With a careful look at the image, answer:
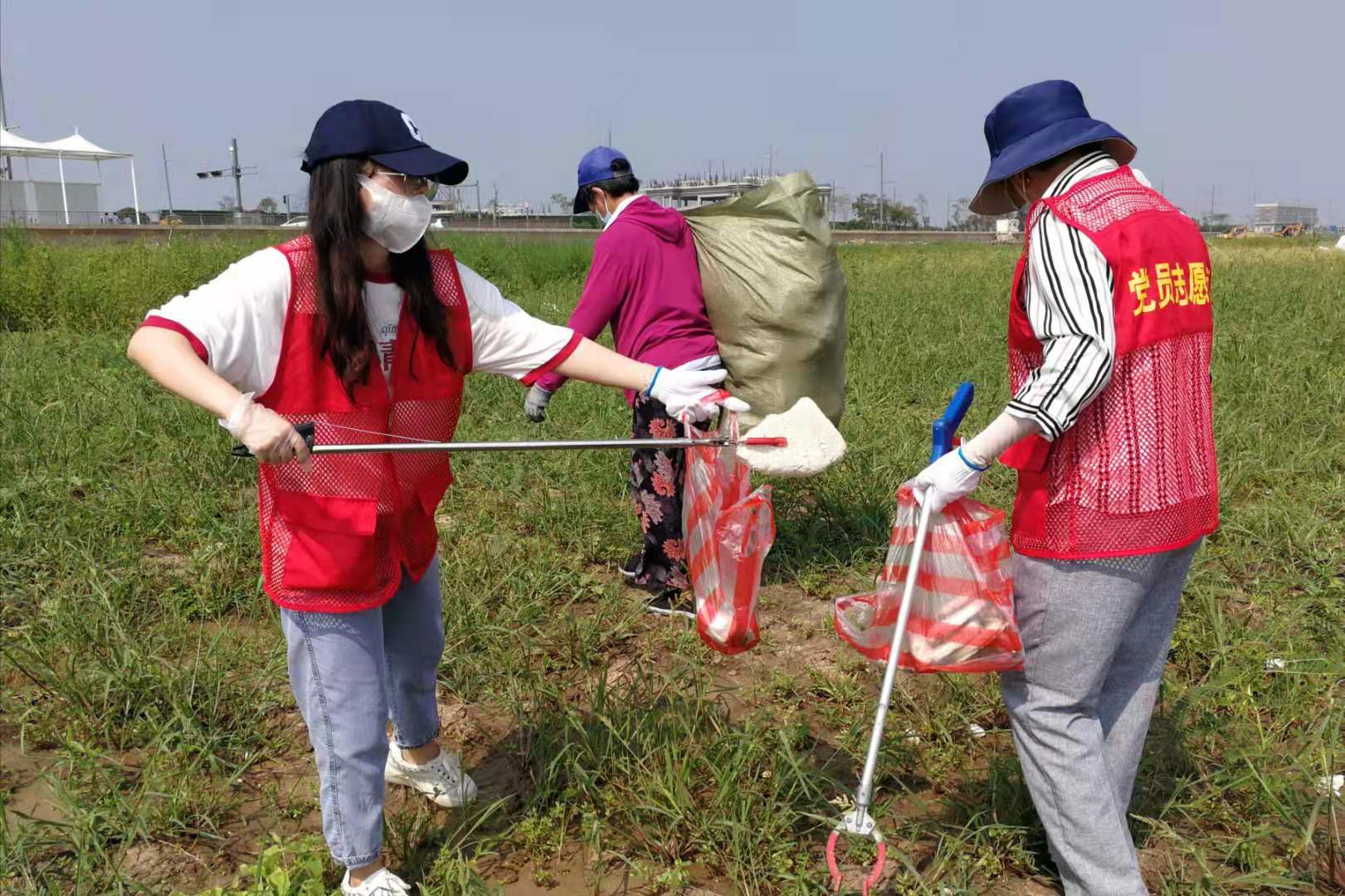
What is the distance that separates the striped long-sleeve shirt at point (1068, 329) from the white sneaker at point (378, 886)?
4.81 ft

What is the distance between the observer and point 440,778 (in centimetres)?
228

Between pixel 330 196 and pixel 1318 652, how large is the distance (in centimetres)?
285

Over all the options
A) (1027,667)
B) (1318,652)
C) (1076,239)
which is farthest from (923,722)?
(1076,239)

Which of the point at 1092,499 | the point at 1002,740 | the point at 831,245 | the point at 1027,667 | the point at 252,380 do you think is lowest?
the point at 1002,740

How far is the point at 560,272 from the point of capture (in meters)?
12.2

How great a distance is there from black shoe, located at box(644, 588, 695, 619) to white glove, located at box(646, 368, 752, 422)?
1298 mm

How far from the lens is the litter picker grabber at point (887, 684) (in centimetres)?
163

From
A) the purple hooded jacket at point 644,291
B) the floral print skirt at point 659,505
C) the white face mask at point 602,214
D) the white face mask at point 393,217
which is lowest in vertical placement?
the floral print skirt at point 659,505

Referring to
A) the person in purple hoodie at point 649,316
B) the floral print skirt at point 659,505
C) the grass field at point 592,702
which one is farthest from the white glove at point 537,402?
the grass field at point 592,702

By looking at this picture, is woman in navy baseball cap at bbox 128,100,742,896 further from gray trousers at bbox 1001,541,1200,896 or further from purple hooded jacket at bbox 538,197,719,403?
purple hooded jacket at bbox 538,197,719,403

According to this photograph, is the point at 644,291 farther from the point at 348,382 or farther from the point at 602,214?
the point at 348,382

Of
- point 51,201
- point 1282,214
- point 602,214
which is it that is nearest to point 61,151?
point 51,201

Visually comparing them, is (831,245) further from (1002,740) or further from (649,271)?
(1002,740)

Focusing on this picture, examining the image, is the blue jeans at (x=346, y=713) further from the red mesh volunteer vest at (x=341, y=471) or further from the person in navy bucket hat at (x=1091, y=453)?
the person in navy bucket hat at (x=1091, y=453)
